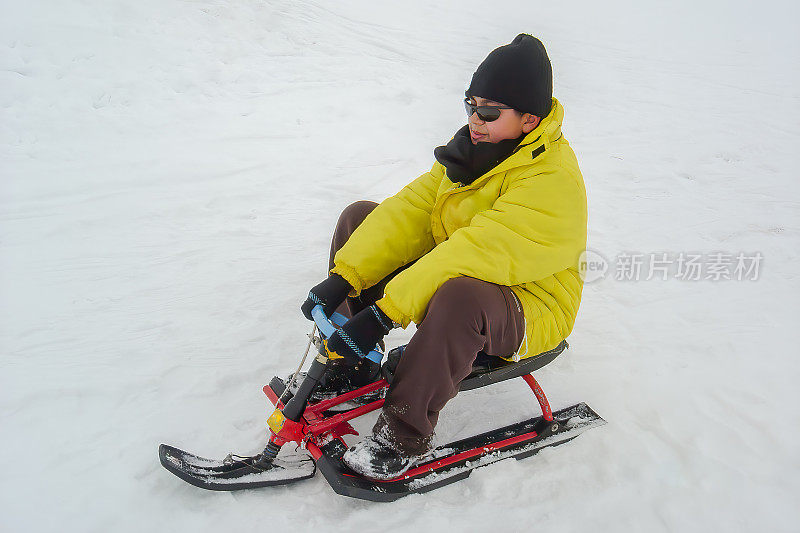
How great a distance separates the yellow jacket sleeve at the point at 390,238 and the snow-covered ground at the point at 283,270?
31.4 inches

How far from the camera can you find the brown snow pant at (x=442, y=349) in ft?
6.39

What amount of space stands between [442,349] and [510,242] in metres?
0.47

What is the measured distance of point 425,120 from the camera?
7.02 meters

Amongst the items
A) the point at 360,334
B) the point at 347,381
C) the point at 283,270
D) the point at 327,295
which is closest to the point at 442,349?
the point at 360,334

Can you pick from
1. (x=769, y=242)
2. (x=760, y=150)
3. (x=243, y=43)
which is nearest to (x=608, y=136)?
(x=760, y=150)

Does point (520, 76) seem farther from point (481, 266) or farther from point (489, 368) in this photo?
point (489, 368)

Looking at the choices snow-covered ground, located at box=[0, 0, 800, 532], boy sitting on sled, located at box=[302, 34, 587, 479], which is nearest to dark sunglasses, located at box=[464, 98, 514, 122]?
boy sitting on sled, located at box=[302, 34, 587, 479]

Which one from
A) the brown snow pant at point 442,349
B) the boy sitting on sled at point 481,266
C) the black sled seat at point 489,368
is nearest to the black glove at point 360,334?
the boy sitting on sled at point 481,266

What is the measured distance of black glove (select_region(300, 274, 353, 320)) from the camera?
2291mm

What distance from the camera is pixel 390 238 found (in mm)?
2465

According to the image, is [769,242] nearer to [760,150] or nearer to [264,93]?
[760,150]

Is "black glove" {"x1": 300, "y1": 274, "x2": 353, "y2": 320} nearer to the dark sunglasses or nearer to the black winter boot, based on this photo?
the black winter boot

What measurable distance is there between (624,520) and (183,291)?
106 inches

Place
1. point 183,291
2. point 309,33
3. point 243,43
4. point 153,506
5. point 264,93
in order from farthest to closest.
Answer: point 309,33 < point 243,43 < point 264,93 < point 183,291 < point 153,506
